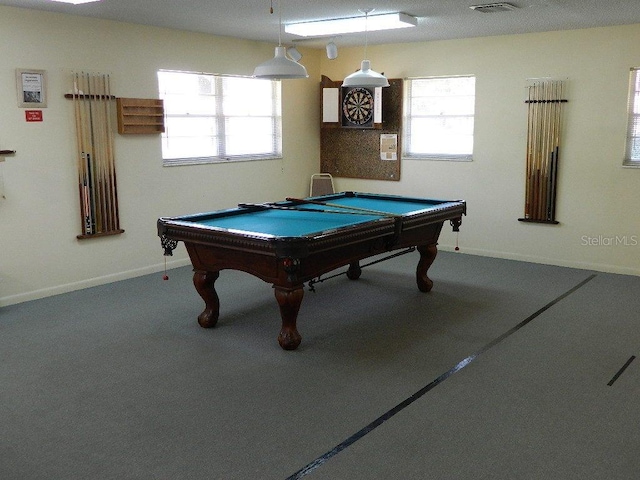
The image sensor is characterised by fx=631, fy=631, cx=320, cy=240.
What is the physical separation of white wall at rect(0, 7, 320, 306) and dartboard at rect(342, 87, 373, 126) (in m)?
1.18

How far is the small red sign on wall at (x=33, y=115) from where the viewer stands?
5031 millimetres

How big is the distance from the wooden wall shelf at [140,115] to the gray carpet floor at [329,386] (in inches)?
58.0

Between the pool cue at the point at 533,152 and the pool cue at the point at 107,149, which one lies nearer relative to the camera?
the pool cue at the point at 107,149

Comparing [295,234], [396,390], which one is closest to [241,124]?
[295,234]

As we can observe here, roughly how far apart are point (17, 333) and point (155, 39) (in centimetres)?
300

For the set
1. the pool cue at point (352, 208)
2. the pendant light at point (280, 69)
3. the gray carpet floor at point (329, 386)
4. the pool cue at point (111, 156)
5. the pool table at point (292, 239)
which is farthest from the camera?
the pool cue at point (111, 156)

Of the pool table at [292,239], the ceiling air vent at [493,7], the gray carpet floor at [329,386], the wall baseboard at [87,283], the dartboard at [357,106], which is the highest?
the ceiling air vent at [493,7]

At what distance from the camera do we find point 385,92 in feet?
23.8

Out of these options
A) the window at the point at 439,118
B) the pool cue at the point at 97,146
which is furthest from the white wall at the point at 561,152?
the pool cue at the point at 97,146

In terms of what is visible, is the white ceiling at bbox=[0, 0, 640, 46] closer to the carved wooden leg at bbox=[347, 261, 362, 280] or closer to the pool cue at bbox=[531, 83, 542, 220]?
the pool cue at bbox=[531, 83, 542, 220]

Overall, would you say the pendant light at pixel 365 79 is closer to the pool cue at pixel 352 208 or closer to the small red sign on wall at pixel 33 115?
the pool cue at pixel 352 208

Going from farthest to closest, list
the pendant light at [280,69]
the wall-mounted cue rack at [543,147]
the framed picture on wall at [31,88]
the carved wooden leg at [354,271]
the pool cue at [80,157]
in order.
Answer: the wall-mounted cue rack at [543,147] < the carved wooden leg at [354,271] < the pool cue at [80,157] < the framed picture on wall at [31,88] < the pendant light at [280,69]

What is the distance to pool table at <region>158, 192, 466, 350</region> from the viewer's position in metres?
3.82

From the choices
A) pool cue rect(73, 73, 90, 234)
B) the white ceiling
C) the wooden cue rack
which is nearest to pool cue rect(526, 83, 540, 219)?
the white ceiling
